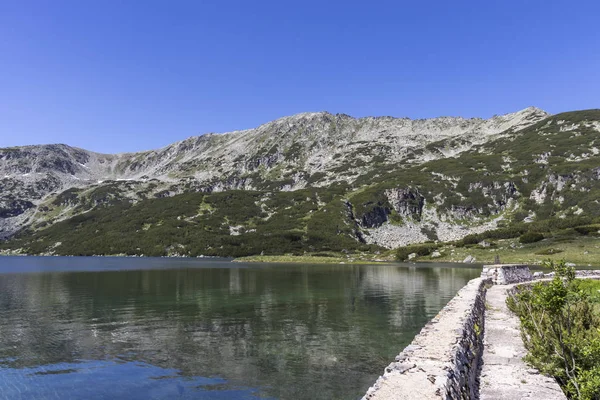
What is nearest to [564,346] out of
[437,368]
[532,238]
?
[437,368]

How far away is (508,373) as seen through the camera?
13352 mm

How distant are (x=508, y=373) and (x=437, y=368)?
5.36 metres

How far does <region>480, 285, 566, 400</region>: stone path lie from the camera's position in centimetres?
1134

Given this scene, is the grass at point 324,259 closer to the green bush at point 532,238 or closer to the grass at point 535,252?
the grass at point 535,252

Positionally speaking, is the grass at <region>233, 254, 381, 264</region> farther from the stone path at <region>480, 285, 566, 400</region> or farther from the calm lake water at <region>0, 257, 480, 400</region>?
the stone path at <region>480, 285, 566, 400</region>

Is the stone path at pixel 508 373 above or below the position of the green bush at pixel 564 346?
below

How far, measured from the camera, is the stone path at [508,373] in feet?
37.2

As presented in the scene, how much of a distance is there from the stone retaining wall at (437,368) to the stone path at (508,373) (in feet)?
1.40

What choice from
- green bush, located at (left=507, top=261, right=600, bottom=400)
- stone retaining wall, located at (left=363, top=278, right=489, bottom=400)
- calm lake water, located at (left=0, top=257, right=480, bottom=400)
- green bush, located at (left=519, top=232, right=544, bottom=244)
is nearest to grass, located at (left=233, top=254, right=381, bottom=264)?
green bush, located at (left=519, top=232, right=544, bottom=244)

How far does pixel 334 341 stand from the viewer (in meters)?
24.4

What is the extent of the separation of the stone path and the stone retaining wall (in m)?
A: 0.43

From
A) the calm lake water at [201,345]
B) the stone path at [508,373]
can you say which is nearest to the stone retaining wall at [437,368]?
the stone path at [508,373]

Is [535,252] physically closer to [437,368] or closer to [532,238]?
[532,238]

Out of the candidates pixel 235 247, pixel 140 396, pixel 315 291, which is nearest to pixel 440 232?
pixel 235 247
